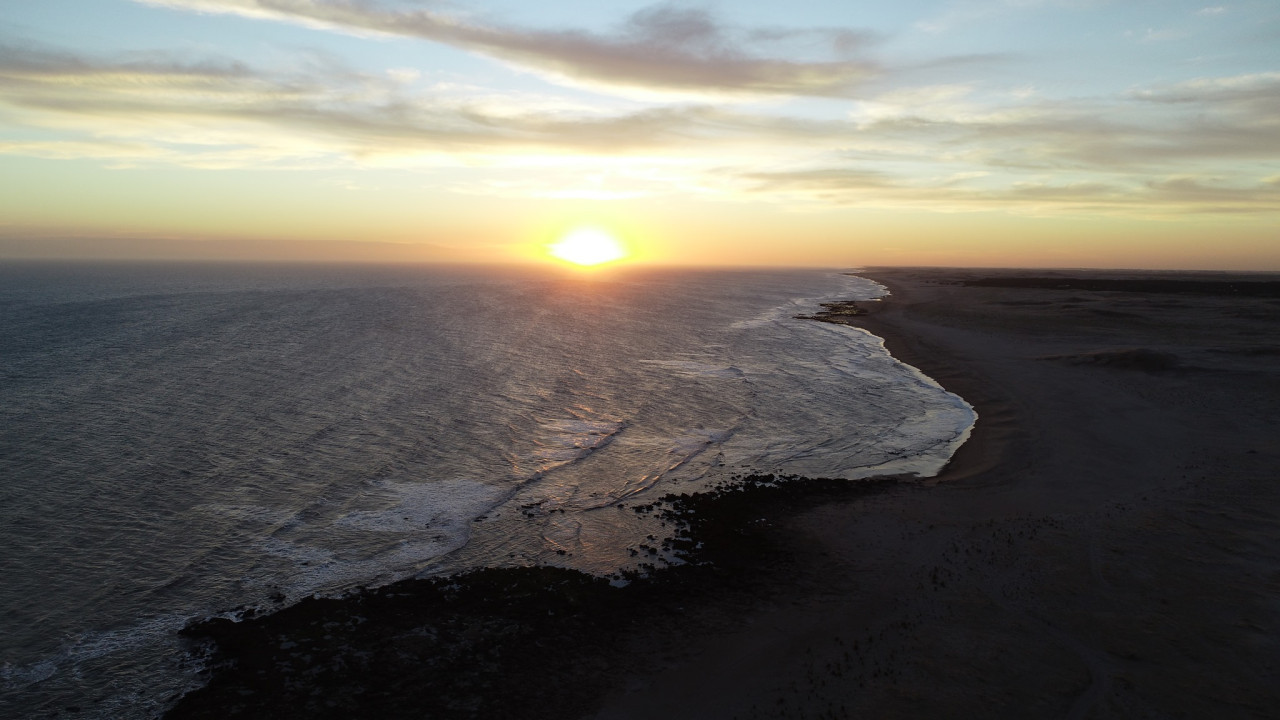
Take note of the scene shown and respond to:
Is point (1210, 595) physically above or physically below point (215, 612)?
above

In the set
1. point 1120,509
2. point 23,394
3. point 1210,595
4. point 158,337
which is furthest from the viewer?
point 158,337

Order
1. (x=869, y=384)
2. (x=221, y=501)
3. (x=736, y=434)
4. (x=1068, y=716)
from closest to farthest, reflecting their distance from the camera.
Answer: (x=1068, y=716) < (x=221, y=501) < (x=736, y=434) < (x=869, y=384)

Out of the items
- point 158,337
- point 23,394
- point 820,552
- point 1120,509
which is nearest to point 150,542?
point 820,552

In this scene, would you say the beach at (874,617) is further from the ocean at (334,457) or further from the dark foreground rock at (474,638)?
the ocean at (334,457)

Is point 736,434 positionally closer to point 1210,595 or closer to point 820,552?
point 820,552

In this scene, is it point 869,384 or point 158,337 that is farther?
point 158,337

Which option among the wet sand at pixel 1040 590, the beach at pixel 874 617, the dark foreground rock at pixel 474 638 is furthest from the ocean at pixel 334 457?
the wet sand at pixel 1040 590
